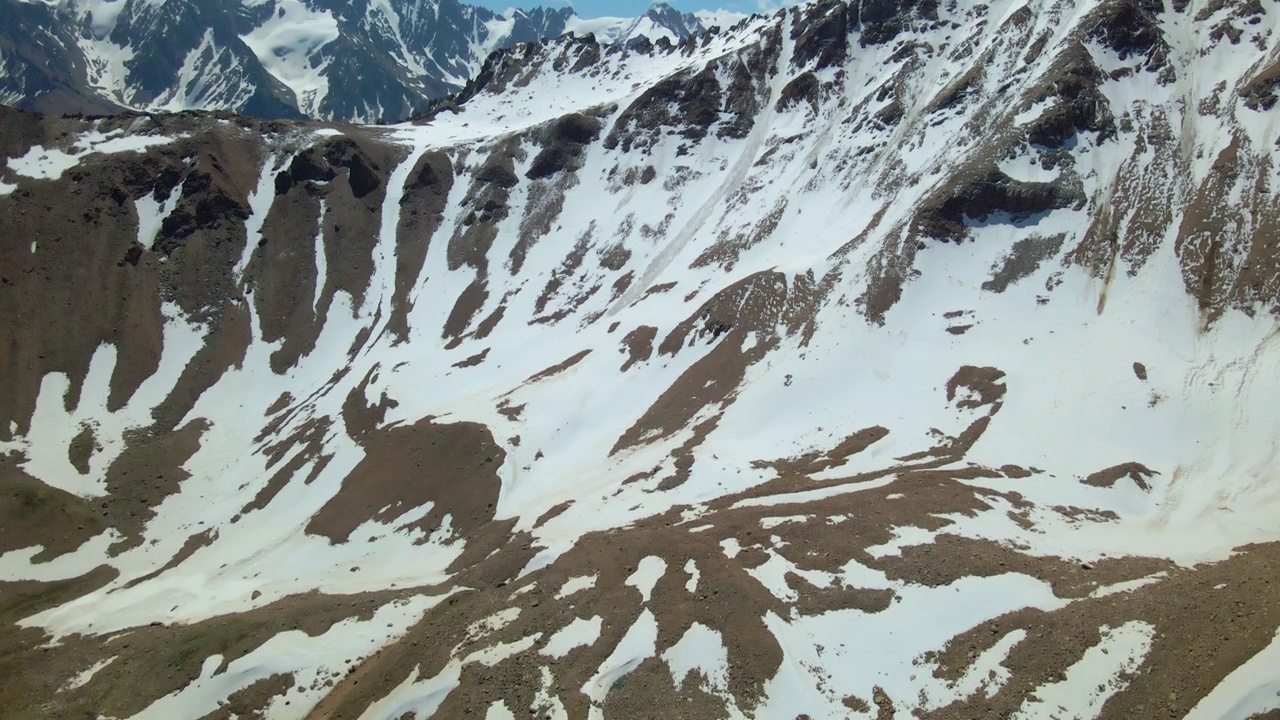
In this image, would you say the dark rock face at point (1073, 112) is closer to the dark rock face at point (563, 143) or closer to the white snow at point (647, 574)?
the white snow at point (647, 574)

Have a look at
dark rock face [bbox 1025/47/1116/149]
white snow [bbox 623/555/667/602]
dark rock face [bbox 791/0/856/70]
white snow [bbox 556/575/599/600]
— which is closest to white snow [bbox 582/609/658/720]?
white snow [bbox 623/555/667/602]

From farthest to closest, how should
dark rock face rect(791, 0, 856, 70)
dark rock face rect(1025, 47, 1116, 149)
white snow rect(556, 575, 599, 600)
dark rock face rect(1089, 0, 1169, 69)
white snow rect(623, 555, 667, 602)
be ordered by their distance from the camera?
dark rock face rect(791, 0, 856, 70) < dark rock face rect(1089, 0, 1169, 69) < dark rock face rect(1025, 47, 1116, 149) < white snow rect(556, 575, 599, 600) < white snow rect(623, 555, 667, 602)

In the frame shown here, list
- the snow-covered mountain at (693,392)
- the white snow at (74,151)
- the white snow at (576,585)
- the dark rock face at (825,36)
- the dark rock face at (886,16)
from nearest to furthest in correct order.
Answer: the snow-covered mountain at (693,392), the white snow at (576,585), the white snow at (74,151), the dark rock face at (886,16), the dark rock face at (825,36)

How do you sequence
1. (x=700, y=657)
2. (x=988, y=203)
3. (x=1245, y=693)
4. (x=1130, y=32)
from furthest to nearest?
(x=1130, y=32), (x=988, y=203), (x=700, y=657), (x=1245, y=693)

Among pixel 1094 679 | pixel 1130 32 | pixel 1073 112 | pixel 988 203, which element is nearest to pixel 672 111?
pixel 1073 112

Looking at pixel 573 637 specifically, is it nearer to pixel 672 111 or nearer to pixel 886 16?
pixel 672 111

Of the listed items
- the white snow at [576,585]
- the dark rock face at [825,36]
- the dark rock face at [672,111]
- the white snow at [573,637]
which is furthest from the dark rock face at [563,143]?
the white snow at [573,637]

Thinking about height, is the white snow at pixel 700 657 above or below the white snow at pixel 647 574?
above

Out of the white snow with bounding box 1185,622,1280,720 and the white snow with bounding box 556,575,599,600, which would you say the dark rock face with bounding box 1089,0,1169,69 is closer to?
the white snow with bounding box 1185,622,1280,720

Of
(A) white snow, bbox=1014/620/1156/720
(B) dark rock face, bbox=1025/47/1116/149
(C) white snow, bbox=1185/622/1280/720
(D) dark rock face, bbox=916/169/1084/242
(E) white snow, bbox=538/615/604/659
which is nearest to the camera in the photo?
(C) white snow, bbox=1185/622/1280/720

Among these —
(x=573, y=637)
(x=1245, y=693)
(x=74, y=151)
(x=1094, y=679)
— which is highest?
Result: (x=74, y=151)
